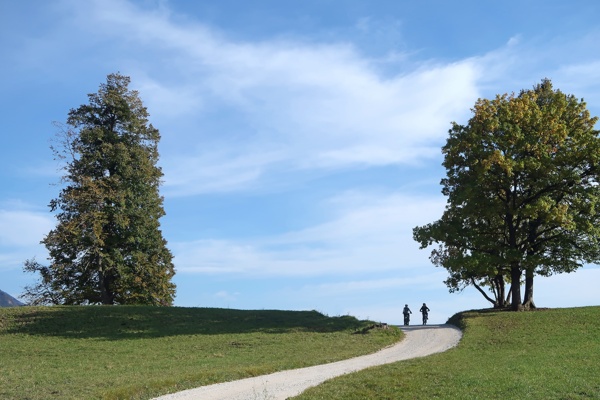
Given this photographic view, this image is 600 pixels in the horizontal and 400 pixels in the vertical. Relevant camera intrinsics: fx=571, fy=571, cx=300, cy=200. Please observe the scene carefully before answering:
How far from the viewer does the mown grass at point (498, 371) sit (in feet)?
54.9

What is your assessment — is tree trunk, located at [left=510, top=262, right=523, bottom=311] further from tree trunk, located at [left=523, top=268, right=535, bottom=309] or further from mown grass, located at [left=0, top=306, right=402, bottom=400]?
mown grass, located at [left=0, top=306, right=402, bottom=400]

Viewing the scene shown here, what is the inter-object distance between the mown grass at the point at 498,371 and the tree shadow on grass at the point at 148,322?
1114 centimetres

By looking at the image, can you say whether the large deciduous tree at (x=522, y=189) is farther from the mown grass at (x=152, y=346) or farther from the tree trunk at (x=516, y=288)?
the mown grass at (x=152, y=346)

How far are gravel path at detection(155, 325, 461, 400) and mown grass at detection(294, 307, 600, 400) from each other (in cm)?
107

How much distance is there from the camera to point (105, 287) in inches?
1796

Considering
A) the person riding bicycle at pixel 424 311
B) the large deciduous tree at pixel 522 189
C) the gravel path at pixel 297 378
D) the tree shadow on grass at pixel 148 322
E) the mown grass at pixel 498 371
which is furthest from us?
the person riding bicycle at pixel 424 311

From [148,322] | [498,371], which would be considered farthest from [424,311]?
[498,371]

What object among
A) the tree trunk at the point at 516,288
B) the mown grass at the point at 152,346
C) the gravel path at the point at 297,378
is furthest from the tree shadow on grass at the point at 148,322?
the tree trunk at the point at 516,288

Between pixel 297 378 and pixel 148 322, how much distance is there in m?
19.6

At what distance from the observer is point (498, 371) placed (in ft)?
66.6

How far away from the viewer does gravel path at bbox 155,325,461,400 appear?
18500 millimetres

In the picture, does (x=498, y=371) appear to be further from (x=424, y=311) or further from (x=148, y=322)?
(x=424, y=311)

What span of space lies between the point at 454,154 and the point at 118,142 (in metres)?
26.9

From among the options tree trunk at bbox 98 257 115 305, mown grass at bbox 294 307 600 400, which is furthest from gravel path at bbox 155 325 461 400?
tree trunk at bbox 98 257 115 305
